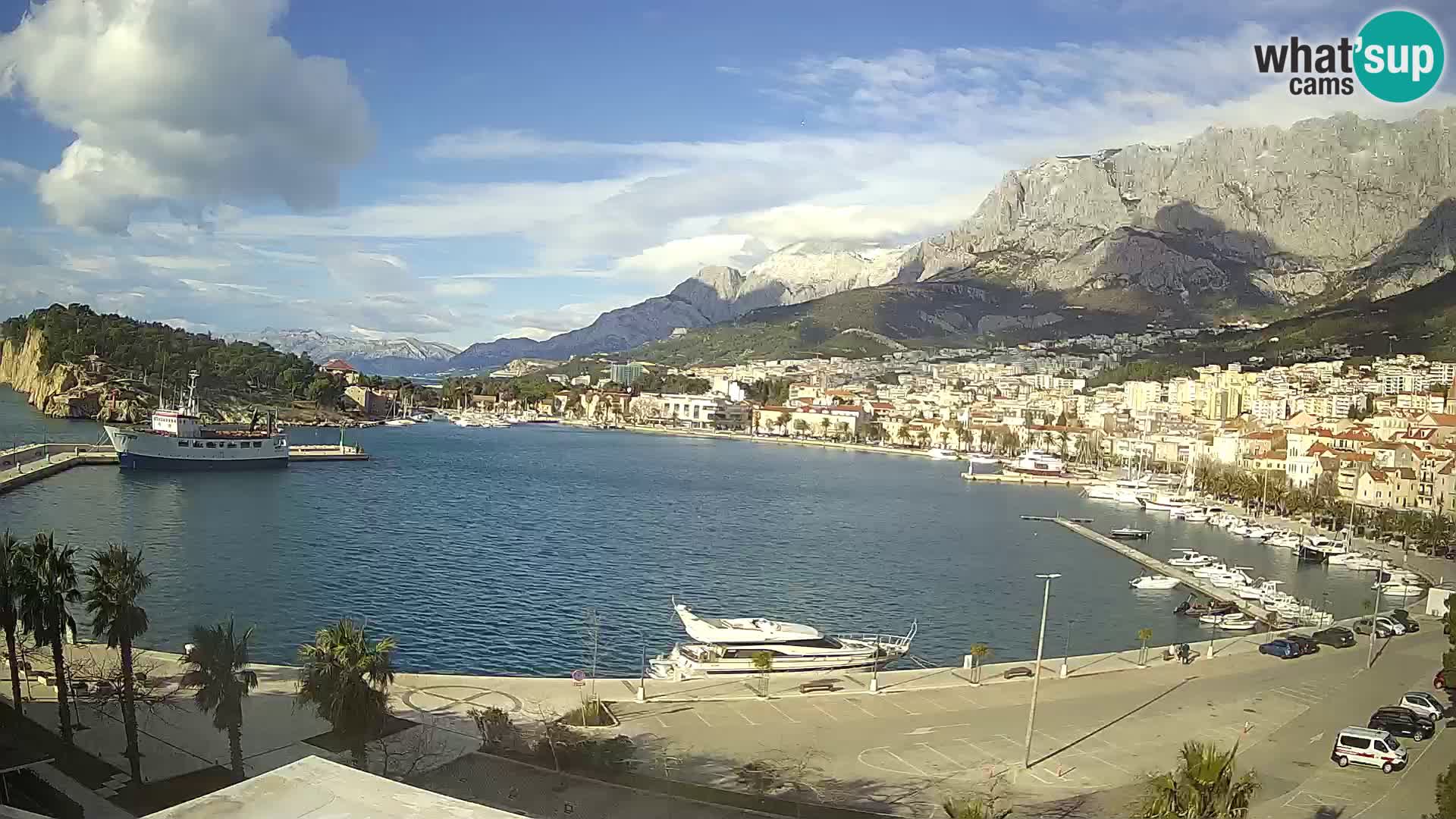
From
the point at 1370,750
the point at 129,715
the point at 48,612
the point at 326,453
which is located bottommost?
the point at 1370,750

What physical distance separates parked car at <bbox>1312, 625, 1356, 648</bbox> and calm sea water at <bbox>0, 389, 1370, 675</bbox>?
9.94 feet

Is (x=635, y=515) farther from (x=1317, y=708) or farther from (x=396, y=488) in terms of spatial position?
(x=1317, y=708)

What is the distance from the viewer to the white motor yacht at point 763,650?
53.2ft

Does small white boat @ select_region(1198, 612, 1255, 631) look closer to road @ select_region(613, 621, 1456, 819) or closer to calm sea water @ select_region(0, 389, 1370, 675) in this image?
calm sea water @ select_region(0, 389, 1370, 675)

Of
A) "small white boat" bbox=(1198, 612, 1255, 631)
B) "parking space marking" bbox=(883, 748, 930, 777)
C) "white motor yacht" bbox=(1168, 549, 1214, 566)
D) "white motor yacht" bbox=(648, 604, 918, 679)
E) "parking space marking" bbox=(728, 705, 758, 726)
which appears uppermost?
"parking space marking" bbox=(728, 705, 758, 726)

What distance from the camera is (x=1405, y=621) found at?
1912 cm

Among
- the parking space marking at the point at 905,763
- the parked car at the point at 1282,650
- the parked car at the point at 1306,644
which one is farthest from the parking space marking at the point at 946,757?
the parked car at the point at 1306,644

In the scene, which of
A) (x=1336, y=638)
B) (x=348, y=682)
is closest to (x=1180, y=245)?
(x=1336, y=638)

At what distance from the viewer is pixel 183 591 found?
2052cm

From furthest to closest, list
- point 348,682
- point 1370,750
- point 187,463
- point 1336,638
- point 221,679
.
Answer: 1. point 187,463
2. point 1336,638
3. point 1370,750
4. point 348,682
5. point 221,679

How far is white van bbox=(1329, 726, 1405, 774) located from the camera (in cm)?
1087

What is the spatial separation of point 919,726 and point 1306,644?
29.3ft

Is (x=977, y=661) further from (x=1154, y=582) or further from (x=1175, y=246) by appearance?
(x=1175, y=246)

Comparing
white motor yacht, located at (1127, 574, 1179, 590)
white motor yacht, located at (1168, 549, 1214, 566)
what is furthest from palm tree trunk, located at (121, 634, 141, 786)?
white motor yacht, located at (1168, 549, 1214, 566)
